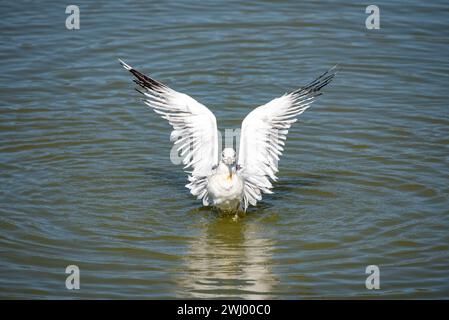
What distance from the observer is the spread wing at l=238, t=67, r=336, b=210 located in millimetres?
9727

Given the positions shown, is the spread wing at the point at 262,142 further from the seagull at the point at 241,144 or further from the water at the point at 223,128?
the water at the point at 223,128

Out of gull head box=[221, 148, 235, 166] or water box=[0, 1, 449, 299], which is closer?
water box=[0, 1, 449, 299]

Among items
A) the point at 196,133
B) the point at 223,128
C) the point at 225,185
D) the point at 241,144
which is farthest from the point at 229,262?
the point at 223,128

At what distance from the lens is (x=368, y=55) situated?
46.3 feet

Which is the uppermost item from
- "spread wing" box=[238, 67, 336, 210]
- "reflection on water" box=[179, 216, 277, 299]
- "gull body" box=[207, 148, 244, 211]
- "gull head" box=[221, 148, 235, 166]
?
"spread wing" box=[238, 67, 336, 210]

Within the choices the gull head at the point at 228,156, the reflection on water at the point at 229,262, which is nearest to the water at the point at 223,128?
the reflection on water at the point at 229,262

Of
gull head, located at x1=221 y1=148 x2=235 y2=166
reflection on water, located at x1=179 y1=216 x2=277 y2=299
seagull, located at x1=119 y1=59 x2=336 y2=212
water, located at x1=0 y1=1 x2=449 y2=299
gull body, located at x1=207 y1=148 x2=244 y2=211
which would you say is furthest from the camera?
seagull, located at x1=119 y1=59 x2=336 y2=212

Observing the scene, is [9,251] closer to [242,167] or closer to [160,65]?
[242,167]

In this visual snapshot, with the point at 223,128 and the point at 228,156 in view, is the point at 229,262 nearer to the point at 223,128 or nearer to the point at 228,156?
the point at 228,156

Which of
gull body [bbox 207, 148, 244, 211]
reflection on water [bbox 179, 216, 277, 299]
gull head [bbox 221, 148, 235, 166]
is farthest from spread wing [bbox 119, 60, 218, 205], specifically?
gull head [bbox 221, 148, 235, 166]

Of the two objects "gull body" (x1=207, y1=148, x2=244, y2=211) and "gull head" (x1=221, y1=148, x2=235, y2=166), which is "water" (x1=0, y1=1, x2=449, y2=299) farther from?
"gull head" (x1=221, y1=148, x2=235, y2=166)

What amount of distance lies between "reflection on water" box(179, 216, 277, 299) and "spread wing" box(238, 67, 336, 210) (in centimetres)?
43

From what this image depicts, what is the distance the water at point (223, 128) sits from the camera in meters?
8.70

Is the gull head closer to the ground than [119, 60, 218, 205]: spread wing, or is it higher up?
closer to the ground
